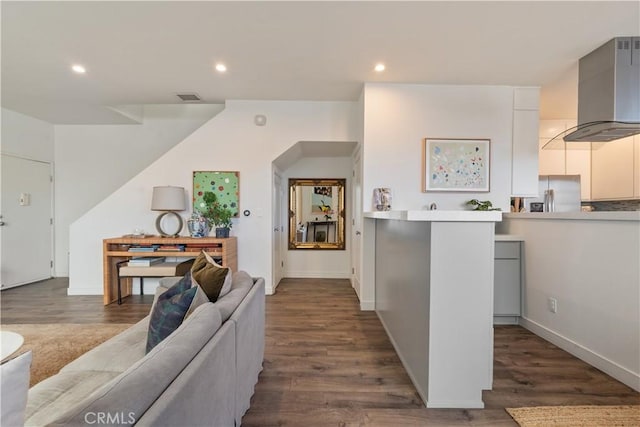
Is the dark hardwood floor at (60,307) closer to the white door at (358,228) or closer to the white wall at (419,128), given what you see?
the white door at (358,228)

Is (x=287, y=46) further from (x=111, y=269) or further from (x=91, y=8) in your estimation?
(x=111, y=269)

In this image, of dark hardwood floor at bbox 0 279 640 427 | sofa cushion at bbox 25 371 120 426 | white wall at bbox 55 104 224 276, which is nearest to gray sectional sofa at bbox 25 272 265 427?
sofa cushion at bbox 25 371 120 426

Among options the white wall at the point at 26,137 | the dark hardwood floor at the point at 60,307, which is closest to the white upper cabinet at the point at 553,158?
the dark hardwood floor at the point at 60,307

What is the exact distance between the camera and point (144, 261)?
3.56 metres

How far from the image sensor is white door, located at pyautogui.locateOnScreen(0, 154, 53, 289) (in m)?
4.11

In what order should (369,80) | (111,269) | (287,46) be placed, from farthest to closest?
(111,269) → (369,80) → (287,46)

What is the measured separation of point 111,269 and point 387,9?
4.04 metres

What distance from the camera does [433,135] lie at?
11.1 feet

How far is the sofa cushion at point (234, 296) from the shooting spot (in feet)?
4.58

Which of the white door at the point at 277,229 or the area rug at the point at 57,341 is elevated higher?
the white door at the point at 277,229

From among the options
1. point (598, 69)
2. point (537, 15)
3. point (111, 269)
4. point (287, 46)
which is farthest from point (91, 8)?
point (598, 69)

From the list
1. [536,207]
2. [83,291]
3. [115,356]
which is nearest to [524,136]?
[536,207]

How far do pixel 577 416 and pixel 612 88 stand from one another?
265 centimetres

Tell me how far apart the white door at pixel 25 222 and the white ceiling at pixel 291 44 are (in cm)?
119
